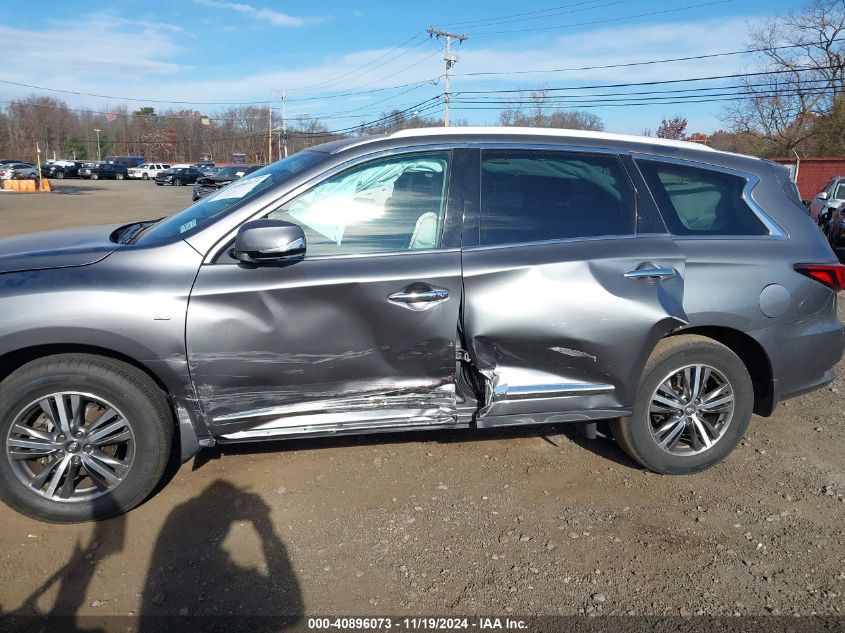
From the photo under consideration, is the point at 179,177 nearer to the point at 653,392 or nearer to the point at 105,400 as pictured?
the point at 105,400

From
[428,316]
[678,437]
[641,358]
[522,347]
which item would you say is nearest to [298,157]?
[428,316]

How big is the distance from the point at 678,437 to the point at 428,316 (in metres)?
1.64

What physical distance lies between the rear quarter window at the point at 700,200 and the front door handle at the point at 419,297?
1366mm

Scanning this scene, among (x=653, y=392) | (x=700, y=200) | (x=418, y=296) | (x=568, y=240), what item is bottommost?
Answer: (x=653, y=392)

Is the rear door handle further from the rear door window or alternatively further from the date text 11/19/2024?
the date text 11/19/2024

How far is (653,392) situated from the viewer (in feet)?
11.6

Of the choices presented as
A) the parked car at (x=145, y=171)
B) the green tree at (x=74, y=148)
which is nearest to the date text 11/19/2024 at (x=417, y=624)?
the parked car at (x=145, y=171)

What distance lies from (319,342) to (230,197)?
1.04 m

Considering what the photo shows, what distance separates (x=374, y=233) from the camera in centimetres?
328

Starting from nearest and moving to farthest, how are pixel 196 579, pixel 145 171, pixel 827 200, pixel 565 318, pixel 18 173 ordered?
1. pixel 196 579
2. pixel 565 318
3. pixel 827 200
4. pixel 18 173
5. pixel 145 171

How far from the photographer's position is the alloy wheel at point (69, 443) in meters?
3.01

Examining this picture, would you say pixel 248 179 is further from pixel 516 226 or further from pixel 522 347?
pixel 522 347

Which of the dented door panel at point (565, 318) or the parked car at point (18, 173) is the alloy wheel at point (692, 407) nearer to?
the dented door panel at point (565, 318)

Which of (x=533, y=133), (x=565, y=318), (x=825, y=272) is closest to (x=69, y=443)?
(x=565, y=318)
